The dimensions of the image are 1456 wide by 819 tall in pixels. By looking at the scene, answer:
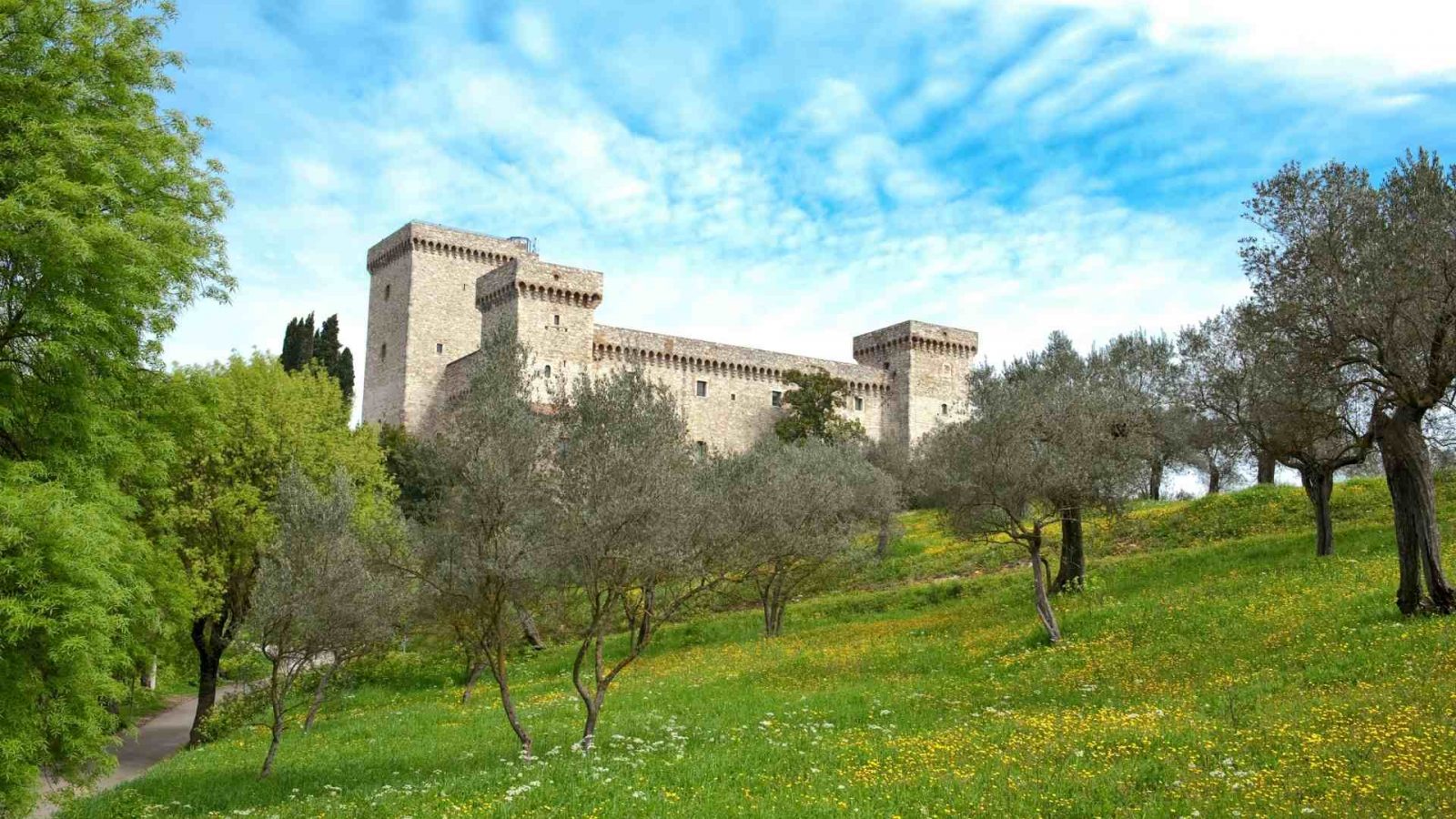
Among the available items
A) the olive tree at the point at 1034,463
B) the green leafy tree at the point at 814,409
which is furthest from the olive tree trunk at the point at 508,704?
the green leafy tree at the point at 814,409

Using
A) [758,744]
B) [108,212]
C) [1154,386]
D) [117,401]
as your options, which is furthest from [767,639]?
[1154,386]

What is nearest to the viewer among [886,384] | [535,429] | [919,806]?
[919,806]

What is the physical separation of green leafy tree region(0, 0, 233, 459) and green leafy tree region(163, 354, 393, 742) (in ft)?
23.4

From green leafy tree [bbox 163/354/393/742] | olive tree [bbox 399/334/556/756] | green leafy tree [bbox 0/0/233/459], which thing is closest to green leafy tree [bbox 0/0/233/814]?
green leafy tree [bbox 0/0/233/459]

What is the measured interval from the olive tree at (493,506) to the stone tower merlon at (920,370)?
47349 millimetres

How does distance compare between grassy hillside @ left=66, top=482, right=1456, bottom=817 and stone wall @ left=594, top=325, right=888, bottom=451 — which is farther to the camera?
stone wall @ left=594, top=325, right=888, bottom=451

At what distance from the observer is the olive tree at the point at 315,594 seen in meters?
16.0

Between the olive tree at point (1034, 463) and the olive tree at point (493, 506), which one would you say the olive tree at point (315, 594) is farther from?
the olive tree at point (1034, 463)

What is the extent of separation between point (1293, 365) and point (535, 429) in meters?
11.3

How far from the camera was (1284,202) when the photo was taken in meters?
16.3

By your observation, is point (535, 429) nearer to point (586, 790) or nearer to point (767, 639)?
point (586, 790)

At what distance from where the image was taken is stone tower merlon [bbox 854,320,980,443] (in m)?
60.8

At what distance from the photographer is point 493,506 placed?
12703mm

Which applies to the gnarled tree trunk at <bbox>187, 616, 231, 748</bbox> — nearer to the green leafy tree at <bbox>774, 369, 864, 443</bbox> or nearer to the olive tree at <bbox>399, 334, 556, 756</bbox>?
the olive tree at <bbox>399, 334, 556, 756</bbox>
